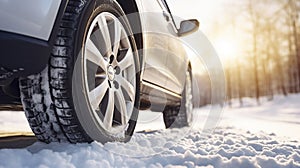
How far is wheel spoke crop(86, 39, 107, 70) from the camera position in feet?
7.10

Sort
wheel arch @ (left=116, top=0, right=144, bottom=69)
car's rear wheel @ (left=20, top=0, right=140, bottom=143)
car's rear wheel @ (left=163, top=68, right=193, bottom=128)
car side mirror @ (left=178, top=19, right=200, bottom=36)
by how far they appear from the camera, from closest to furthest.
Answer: car's rear wheel @ (left=20, top=0, right=140, bottom=143), wheel arch @ (left=116, top=0, right=144, bottom=69), car side mirror @ (left=178, top=19, right=200, bottom=36), car's rear wheel @ (left=163, top=68, right=193, bottom=128)

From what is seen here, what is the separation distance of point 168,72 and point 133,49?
1247 mm

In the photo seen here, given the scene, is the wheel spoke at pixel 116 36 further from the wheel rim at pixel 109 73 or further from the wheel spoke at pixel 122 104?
the wheel spoke at pixel 122 104

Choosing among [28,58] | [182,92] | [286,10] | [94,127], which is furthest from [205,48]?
[286,10]

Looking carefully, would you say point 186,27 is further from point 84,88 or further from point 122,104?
point 84,88

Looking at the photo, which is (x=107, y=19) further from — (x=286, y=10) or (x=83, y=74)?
(x=286, y=10)

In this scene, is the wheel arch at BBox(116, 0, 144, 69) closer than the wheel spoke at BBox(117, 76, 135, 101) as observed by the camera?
No

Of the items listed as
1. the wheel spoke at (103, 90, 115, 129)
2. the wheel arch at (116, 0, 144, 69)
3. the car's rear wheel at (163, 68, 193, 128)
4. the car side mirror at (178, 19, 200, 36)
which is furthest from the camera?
the car's rear wheel at (163, 68, 193, 128)

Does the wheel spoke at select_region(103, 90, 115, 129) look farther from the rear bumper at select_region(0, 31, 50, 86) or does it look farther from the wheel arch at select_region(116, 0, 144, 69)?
the rear bumper at select_region(0, 31, 50, 86)

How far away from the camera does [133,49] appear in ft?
8.61

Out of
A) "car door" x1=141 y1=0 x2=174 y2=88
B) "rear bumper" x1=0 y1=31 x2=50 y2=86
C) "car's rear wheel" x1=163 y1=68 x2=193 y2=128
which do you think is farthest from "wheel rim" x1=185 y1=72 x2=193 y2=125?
"rear bumper" x1=0 y1=31 x2=50 y2=86

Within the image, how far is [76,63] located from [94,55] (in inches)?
9.9

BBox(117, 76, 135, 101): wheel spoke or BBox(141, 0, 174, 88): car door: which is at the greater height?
BBox(141, 0, 174, 88): car door

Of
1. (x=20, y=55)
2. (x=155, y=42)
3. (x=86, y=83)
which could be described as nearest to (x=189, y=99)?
(x=155, y=42)
